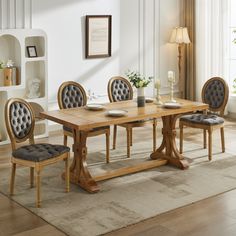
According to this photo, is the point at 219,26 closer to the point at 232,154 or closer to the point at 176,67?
the point at 176,67

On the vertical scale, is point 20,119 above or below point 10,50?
below

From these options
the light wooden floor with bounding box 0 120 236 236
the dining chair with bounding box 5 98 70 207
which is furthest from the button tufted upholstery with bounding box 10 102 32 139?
the light wooden floor with bounding box 0 120 236 236

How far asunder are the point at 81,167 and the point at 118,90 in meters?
1.89

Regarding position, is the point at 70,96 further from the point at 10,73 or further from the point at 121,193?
the point at 121,193

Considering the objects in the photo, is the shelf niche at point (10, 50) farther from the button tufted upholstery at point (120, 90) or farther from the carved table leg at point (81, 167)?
the carved table leg at point (81, 167)

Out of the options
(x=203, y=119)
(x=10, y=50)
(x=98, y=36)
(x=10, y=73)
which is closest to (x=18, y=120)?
(x=10, y=73)

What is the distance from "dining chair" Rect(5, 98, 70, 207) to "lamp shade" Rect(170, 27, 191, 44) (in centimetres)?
401

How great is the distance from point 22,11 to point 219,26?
3284 millimetres

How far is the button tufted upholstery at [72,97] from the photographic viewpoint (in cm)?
641

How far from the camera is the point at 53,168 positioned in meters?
5.93

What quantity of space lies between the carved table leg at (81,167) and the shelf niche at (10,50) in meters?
2.08

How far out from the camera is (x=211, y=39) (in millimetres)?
8844

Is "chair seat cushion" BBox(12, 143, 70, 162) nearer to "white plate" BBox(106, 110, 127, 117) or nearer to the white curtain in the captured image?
"white plate" BBox(106, 110, 127, 117)

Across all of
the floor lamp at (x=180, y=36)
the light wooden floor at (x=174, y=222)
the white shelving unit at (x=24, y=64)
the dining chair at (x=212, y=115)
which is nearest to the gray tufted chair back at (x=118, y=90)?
the dining chair at (x=212, y=115)
